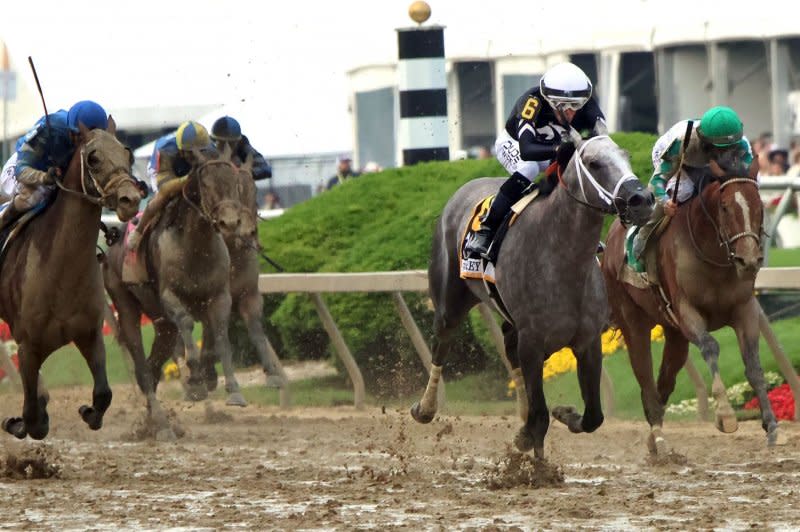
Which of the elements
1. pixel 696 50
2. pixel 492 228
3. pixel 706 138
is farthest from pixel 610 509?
pixel 696 50

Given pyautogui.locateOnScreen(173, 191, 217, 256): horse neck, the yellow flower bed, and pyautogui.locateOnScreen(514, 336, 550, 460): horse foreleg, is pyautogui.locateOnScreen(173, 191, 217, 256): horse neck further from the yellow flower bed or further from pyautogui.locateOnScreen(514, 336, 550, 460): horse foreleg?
pyautogui.locateOnScreen(514, 336, 550, 460): horse foreleg

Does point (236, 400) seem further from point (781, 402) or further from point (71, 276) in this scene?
point (781, 402)

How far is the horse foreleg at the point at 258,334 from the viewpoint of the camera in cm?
1159


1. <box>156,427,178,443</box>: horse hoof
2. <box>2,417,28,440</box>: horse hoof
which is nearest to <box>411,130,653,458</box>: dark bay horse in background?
<box>2,417,28,440</box>: horse hoof

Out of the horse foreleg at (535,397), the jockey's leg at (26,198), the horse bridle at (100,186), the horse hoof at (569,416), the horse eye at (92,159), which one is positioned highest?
the horse eye at (92,159)

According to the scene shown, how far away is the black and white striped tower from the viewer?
51.8ft

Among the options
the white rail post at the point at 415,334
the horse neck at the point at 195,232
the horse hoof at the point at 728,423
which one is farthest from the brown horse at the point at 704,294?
the horse neck at the point at 195,232

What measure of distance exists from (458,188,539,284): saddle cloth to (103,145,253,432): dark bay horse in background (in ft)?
6.96

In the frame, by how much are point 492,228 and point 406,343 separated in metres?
4.00

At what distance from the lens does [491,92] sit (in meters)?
19.5

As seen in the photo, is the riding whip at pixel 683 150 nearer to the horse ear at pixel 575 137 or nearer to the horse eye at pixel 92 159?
the horse ear at pixel 575 137

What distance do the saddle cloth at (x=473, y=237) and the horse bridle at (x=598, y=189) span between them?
389mm

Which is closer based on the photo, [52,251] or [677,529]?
[677,529]

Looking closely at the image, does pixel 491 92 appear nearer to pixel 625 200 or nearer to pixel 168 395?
pixel 168 395
